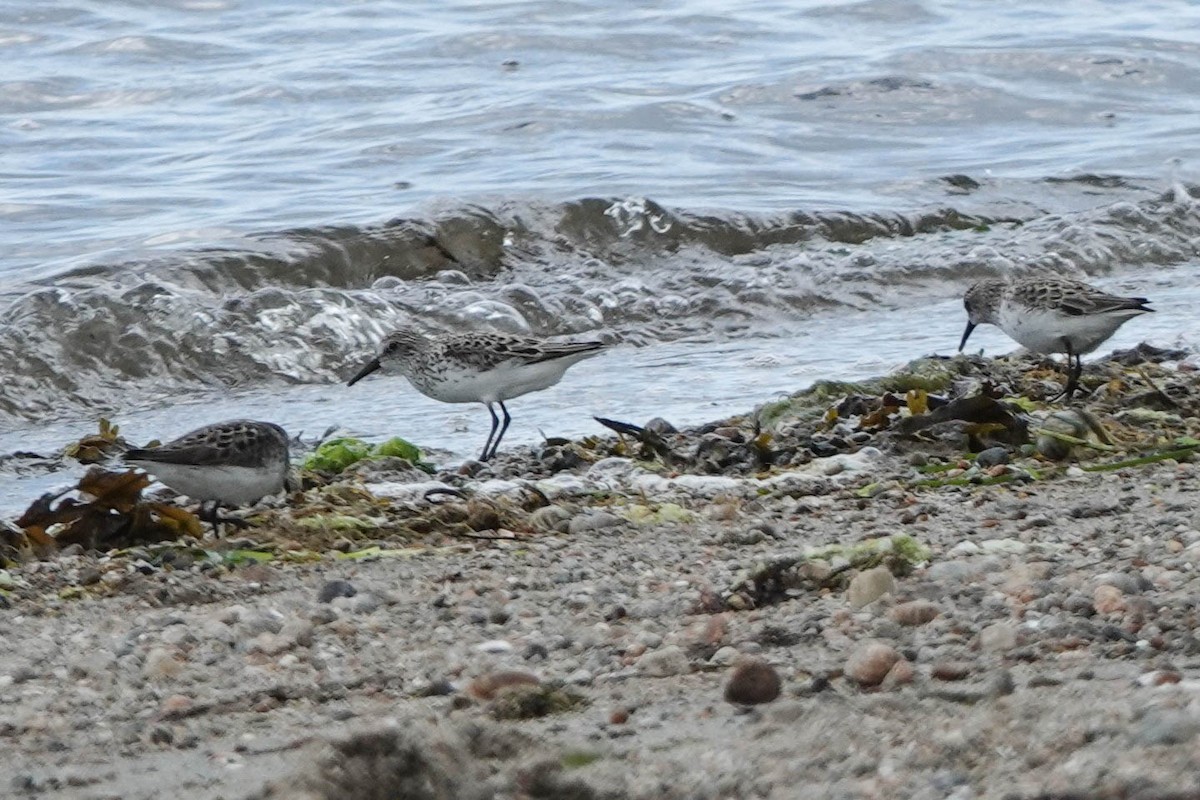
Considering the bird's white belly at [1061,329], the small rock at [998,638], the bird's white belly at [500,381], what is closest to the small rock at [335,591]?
the small rock at [998,638]

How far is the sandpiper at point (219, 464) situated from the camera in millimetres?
5473

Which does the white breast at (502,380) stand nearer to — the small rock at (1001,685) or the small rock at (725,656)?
the small rock at (725,656)

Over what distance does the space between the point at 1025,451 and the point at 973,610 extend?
96.3 inches

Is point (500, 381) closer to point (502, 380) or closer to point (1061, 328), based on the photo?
point (502, 380)

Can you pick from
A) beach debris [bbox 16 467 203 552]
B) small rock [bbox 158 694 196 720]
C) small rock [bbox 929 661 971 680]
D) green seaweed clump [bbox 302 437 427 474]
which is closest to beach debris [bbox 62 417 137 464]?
green seaweed clump [bbox 302 437 427 474]

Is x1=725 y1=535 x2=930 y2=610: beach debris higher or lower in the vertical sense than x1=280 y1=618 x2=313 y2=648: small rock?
lower

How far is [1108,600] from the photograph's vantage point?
3326 millimetres

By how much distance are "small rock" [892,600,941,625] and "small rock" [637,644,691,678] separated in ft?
1.43

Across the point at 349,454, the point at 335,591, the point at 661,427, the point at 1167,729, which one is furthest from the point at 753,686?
the point at 661,427

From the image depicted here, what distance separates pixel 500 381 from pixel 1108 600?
422 centimetres

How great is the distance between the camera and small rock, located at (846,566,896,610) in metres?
3.66

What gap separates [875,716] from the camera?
2.80 metres

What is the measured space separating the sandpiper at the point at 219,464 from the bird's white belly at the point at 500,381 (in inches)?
68.6

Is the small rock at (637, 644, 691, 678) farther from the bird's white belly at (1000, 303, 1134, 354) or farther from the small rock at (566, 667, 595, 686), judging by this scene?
the bird's white belly at (1000, 303, 1134, 354)
